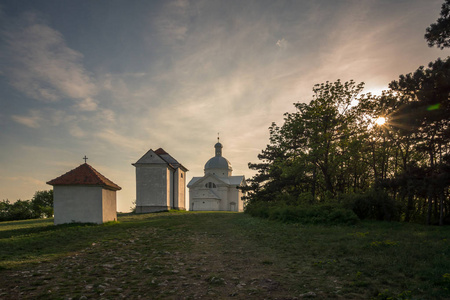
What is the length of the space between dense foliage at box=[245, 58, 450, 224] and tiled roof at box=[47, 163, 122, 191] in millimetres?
13881

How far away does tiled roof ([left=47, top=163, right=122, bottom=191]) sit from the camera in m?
21.8

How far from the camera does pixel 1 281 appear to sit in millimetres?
7574

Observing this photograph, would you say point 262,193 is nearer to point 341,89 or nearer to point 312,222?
point 341,89

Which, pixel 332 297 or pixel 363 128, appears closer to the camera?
pixel 332 297

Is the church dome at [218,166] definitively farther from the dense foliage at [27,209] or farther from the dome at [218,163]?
the dense foliage at [27,209]

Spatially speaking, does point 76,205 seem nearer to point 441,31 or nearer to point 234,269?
point 234,269

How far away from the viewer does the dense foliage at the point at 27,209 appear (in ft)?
136

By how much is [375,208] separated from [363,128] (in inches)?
322

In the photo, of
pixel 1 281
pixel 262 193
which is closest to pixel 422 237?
pixel 1 281

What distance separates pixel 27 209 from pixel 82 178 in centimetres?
2719

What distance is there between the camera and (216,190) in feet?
218

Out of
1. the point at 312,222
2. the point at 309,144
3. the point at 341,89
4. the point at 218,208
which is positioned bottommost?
the point at 218,208

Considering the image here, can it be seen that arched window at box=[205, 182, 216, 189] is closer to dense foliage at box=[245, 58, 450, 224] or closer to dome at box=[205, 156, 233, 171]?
dome at box=[205, 156, 233, 171]

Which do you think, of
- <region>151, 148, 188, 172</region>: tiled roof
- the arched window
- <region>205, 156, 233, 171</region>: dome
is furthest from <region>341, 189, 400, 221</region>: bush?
<region>205, 156, 233, 171</region>: dome
